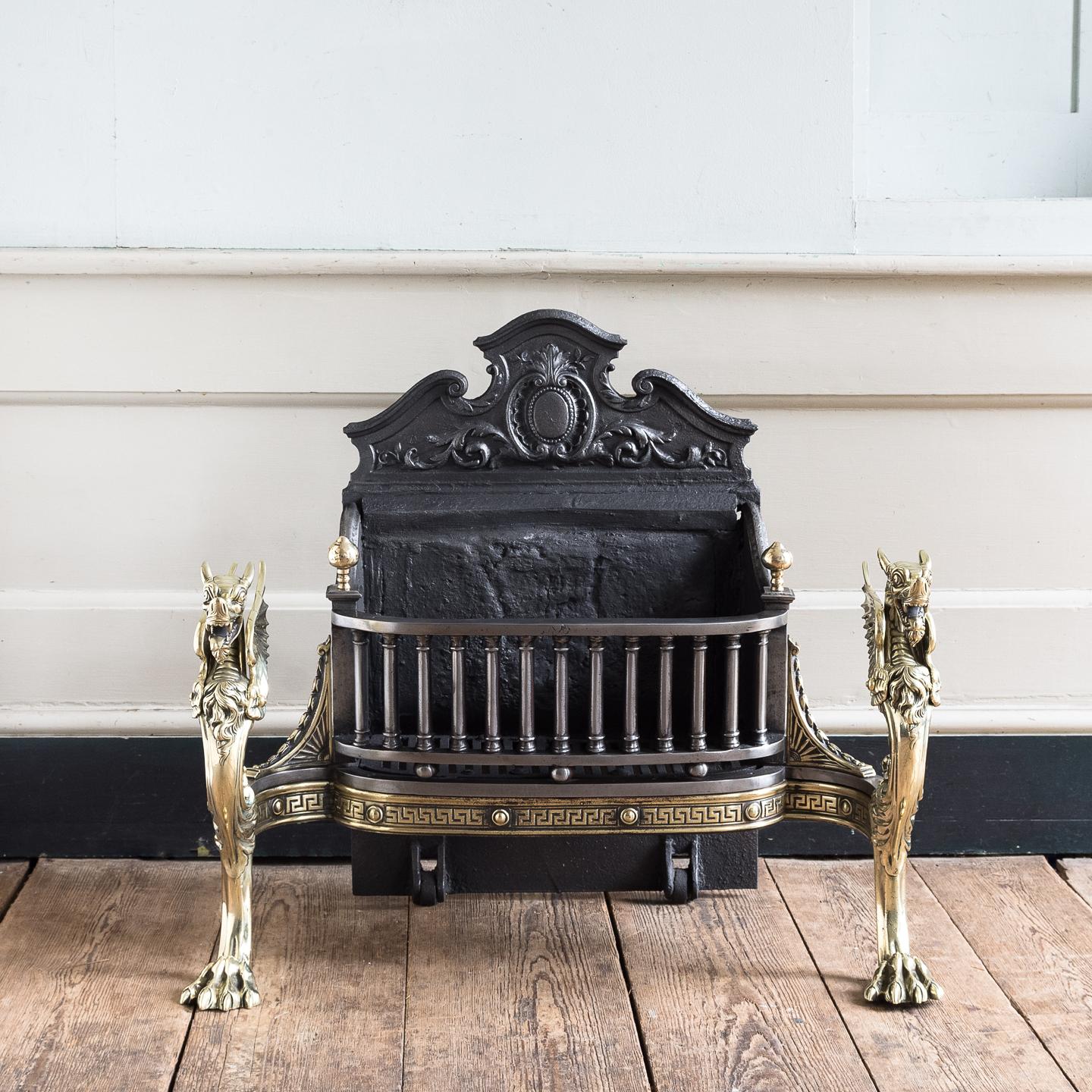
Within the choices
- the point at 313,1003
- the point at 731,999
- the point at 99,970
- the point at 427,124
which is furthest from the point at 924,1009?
the point at 427,124

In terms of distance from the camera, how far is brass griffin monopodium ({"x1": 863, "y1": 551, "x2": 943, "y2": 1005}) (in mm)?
1640

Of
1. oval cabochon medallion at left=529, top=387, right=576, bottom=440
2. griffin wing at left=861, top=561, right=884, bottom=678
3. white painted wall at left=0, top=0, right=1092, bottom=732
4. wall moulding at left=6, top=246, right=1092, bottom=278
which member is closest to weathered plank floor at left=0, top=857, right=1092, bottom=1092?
white painted wall at left=0, top=0, right=1092, bottom=732

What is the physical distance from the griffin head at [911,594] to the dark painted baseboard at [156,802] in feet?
2.00

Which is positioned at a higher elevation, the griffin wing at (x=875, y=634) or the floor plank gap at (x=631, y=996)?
the griffin wing at (x=875, y=634)

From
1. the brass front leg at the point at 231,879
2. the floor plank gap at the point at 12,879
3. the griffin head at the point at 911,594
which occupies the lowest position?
the floor plank gap at the point at 12,879

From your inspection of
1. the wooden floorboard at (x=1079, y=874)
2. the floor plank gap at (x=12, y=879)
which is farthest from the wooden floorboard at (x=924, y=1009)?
the floor plank gap at (x=12, y=879)

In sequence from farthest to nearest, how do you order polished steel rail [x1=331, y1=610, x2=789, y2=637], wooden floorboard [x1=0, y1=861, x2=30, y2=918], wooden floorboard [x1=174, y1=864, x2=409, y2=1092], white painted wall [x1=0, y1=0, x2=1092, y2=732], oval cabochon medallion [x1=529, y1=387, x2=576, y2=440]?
white painted wall [x1=0, y1=0, x2=1092, y2=732]
wooden floorboard [x1=0, y1=861, x2=30, y2=918]
oval cabochon medallion [x1=529, y1=387, x2=576, y2=440]
polished steel rail [x1=331, y1=610, x2=789, y2=637]
wooden floorboard [x1=174, y1=864, x2=409, y2=1092]

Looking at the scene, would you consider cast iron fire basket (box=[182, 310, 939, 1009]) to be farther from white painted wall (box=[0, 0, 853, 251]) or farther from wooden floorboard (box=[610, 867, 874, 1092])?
white painted wall (box=[0, 0, 853, 251])

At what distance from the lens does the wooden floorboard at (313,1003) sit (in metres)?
1.48

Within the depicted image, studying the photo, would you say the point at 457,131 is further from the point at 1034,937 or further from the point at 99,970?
the point at 1034,937

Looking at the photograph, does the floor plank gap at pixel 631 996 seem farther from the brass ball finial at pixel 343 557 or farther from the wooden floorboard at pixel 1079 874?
the wooden floorboard at pixel 1079 874

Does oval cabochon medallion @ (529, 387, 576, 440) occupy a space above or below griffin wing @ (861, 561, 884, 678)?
above

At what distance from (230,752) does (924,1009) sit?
102cm

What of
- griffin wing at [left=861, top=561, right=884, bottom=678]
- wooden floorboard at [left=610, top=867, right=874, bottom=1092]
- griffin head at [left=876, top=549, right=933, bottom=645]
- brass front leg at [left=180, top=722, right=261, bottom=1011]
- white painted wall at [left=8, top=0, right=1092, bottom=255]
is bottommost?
wooden floorboard at [left=610, top=867, right=874, bottom=1092]
